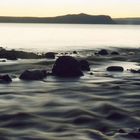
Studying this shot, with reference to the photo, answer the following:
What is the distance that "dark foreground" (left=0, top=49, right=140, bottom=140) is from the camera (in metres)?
18.0

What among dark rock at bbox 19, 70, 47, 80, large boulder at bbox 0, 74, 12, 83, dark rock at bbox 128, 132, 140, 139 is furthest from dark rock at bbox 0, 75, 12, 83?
dark rock at bbox 128, 132, 140, 139

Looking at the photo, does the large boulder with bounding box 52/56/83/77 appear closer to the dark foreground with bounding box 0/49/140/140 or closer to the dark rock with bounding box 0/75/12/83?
the dark foreground with bounding box 0/49/140/140

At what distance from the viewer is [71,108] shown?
22406mm

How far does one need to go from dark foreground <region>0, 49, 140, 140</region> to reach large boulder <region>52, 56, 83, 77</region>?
102 centimetres

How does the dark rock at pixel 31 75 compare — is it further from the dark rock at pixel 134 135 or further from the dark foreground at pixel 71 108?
the dark rock at pixel 134 135

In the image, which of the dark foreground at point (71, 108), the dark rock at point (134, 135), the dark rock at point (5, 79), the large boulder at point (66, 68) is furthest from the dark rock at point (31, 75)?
the dark rock at point (134, 135)

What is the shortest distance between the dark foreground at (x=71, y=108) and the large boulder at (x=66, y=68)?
1.02 metres

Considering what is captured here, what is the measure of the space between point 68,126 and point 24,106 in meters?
4.53

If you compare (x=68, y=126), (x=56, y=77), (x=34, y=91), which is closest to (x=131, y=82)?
(x=56, y=77)

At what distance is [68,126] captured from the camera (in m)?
18.9

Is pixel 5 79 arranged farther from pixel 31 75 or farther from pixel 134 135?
pixel 134 135

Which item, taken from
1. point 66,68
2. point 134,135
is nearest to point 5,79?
point 66,68

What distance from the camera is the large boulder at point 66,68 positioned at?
3588 centimetres

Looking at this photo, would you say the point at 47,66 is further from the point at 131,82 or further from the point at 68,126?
the point at 68,126
